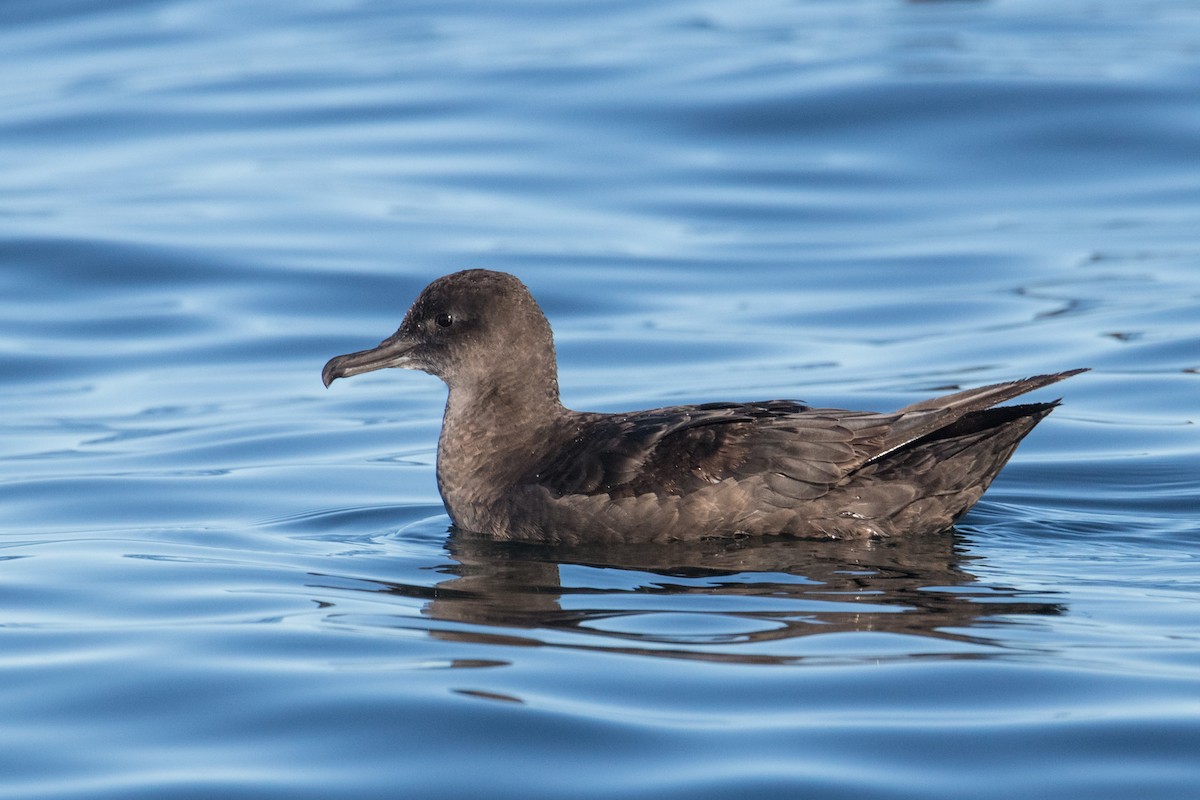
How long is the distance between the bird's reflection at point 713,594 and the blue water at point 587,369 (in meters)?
0.03

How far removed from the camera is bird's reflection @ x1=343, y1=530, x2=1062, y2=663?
645 cm

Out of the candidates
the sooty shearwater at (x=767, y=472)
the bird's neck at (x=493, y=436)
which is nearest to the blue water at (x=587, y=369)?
the sooty shearwater at (x=767, y=472)

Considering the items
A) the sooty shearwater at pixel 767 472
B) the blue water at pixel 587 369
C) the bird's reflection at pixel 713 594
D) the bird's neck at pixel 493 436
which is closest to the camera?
the blue water at pixel 587 369

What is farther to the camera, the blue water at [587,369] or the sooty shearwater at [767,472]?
the sooty shearwater at [767,472]

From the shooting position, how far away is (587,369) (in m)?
12.7

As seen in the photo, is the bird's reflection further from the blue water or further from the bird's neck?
the bird's neck

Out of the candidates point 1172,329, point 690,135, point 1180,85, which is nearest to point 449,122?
point 690,135

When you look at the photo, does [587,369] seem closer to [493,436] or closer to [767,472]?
[493,436]

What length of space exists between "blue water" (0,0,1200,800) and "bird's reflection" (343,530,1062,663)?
0.10ft

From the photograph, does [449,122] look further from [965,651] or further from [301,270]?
[965,651]

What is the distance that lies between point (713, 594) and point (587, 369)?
5743mm

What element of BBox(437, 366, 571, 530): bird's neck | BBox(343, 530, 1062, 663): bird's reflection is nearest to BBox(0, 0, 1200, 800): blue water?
BBox(343, 530, 1062, 663): bird's reflection

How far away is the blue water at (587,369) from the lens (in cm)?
552

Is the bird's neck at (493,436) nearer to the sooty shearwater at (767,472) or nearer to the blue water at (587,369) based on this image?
the sooty shearwater at (767,472)
